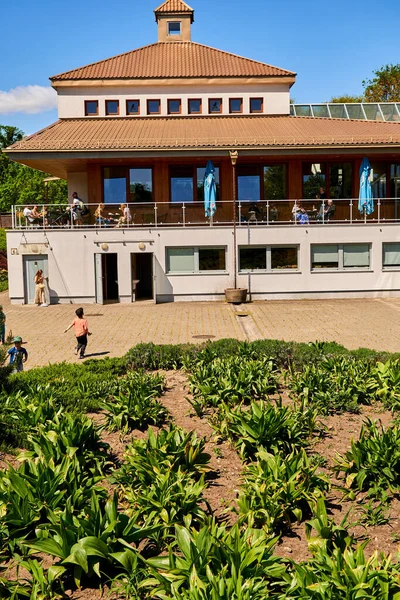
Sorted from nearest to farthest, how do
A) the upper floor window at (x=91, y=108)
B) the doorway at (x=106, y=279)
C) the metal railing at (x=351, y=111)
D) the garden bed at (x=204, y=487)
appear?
the garden bed at (x=204, y=487), the doorway at (x=106, y=279), the upper floor window at (x=91, y=108), the metal railing at (x=351, y=111)

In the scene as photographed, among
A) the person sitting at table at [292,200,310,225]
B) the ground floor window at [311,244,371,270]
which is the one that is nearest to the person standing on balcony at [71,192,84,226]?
the person sitting at table at [292,200,310,225]

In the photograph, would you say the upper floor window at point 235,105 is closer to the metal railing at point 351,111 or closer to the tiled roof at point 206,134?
the tiled roof at point 206,134

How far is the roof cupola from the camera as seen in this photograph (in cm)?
3812

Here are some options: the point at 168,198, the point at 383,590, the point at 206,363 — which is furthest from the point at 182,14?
the point at 383,590

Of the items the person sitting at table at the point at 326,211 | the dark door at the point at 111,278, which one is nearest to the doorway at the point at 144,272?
the dark door at the point at 111,278

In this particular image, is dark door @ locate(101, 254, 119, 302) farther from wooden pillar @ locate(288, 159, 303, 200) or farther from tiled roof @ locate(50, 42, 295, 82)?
tiled roof @ locate(50, 42, 295, 82)

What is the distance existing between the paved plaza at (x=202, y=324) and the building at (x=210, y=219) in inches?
54.0

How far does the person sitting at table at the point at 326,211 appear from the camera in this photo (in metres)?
28.4

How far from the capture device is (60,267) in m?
27.8

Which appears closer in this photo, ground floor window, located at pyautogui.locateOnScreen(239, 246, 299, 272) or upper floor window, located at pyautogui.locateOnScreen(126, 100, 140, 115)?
ground floor window, located at pyautogui.locateOnScreen(239, 246, 299, 272)

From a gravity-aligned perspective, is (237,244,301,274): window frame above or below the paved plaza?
A: above

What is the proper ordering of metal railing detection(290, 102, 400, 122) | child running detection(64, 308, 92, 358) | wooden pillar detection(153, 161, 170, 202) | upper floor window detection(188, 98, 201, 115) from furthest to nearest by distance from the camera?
metal railing detection(290, 102, 400, 122), upper floor window detection(188, 98, 201, 115), wooden pillar detection(153, 161, 170, 202), child running detection(64, 308, 92, 358)

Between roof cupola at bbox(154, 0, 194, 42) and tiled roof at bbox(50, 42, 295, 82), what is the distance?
0.72 meters

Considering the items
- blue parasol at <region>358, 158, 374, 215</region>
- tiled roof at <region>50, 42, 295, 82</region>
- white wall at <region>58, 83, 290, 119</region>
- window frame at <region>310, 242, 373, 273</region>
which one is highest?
tiled roof at <region>50, 42, 295, 82</region>
